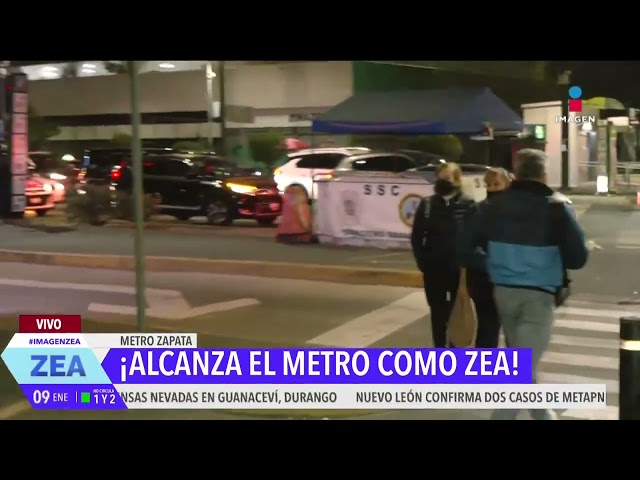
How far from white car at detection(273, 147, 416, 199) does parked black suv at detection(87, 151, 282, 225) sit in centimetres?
41

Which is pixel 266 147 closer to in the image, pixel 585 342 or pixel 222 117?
pixel 222 117

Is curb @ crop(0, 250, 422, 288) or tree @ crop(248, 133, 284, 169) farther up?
tree @ crop(248, 133, 284, 169)

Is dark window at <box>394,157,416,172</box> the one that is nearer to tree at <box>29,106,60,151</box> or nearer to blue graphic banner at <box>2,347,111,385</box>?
tree at <box>29,106,60,151</box>

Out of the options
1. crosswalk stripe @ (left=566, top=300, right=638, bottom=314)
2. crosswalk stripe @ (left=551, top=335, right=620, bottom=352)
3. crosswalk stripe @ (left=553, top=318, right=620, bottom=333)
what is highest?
crosswalk stripe @ (left=566, top=300, right=638, bottom=314)

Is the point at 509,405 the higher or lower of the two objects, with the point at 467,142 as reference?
lower

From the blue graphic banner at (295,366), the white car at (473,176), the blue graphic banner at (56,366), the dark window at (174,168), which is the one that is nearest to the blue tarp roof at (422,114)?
the white car at (473,176)

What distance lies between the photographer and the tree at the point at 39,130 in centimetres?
905

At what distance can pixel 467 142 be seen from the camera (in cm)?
1320

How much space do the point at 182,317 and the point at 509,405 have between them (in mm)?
4185

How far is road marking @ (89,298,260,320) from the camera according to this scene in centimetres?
886

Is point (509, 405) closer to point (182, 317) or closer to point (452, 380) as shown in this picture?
point (452, 380)

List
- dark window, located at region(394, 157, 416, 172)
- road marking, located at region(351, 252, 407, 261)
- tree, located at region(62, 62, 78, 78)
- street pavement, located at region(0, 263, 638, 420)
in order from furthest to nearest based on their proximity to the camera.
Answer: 1. dark window, located at region(394, 157, 416, 172)
2. road marking, located at region(351, 252, 407, 261)
3. tree, located at region(62, 62, 78, 78)
4. street pavement, located at region(0, 263, 638, 420)

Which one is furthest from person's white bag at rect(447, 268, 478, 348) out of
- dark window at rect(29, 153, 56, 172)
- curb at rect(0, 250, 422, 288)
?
dark window at rect(29, 153, 56, 172)
